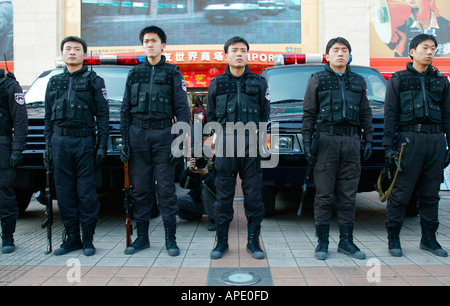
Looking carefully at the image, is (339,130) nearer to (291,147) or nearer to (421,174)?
(291,147)

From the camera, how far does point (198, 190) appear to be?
16.1ft

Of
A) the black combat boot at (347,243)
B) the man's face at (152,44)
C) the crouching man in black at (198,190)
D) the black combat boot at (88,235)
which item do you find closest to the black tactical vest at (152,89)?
the man's face at (152,44)

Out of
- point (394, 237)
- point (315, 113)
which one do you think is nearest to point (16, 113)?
point (315, 113)

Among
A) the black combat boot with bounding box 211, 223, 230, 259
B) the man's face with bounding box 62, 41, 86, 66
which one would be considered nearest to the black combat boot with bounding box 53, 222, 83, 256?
the black combat boot with bounding box 211, 223, 230, 259

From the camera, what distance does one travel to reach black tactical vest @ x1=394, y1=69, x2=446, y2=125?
12.1ft

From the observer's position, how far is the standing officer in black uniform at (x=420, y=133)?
12.1 feet

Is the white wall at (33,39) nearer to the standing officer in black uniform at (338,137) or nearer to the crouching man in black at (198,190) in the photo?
the crouching man in black at (198,190)

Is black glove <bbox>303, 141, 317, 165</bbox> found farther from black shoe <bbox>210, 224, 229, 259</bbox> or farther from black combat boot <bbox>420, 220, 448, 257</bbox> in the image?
black combat boot <bbox>420, 220, 448, 257</bbox>

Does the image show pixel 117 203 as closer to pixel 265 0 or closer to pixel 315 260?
pixel 315 260

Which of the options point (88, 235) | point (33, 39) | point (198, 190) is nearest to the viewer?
point (88, 235)

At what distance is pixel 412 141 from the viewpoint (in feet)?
12.2

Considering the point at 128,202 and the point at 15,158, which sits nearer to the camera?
the point at 15,158

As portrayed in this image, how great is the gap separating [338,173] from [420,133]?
2.98ft
